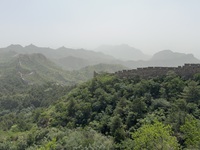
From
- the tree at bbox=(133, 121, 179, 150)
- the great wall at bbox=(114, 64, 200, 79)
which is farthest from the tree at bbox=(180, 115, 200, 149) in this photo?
the great wall at bbox=(114, 64, 200, 79)

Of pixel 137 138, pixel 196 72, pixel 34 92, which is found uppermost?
pixel 196 72

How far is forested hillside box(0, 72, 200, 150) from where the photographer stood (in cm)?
2306

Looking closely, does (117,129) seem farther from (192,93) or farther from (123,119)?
(192,93)

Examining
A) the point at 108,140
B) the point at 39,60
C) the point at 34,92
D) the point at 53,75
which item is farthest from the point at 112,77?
the point at 39,60

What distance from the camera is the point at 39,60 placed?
195 meters

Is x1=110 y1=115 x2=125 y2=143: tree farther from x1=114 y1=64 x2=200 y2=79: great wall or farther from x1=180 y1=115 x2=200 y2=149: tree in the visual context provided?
x1=114 y1=64 x2=200 y2=79: great wall

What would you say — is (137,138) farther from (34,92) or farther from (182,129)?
(34,92)

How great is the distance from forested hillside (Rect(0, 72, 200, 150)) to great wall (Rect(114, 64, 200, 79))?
47.1 inches

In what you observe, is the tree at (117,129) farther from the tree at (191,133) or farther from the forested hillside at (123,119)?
the tree at (191,133)

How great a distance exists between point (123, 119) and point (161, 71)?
1097 centimetres

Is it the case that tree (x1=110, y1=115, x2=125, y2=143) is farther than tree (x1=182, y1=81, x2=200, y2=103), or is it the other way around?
tree (x1=182, y1=81, x2=200, y2=103)

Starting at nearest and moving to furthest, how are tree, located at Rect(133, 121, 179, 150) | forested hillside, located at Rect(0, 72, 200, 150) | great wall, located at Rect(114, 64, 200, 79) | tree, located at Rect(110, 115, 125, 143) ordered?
tree, located at Rect(133, 121, 179, 150) < forested hillside, located at Rect(0, 72, 200, 150) < tree, located at Rect(110, 115, 125, 143) < great wall, located at Rect(114, 64, 200, 79)

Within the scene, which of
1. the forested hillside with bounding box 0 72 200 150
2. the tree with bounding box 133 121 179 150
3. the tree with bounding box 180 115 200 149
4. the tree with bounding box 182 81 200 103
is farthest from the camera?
the tree with bounding box 182 81 200 103

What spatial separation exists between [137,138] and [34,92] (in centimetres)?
7305
